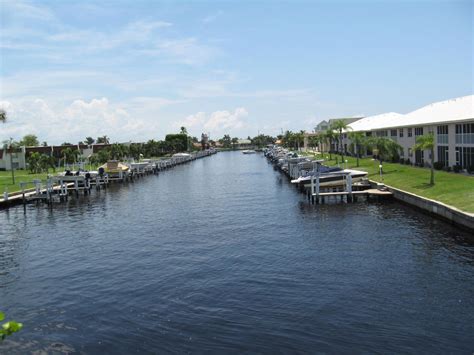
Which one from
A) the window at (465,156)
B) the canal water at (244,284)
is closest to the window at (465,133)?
the window at (465,156)

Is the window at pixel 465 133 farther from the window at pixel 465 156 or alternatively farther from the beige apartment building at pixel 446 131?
the window at pixel 465 156

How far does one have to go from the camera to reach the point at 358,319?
1795cm

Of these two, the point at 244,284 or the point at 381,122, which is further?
the point at 381,122

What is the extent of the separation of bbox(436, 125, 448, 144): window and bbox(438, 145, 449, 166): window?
0.67 meters

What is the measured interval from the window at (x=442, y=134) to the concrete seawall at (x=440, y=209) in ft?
42.8

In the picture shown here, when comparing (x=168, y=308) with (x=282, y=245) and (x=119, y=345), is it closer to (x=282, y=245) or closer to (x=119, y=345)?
(x=119, y=345)

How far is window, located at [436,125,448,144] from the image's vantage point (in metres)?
54.2

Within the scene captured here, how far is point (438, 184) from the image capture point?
1705 inches

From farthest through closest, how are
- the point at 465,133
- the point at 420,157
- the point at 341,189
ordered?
the point at 420,157, the point at 341,189, the point at 465,133

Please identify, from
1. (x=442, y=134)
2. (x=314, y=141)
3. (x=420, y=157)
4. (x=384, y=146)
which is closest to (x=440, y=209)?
(x=442, y=134)

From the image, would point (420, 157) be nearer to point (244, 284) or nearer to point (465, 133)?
point (465, 133)

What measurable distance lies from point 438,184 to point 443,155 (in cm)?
1319

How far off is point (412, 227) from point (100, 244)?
2160 centimetres

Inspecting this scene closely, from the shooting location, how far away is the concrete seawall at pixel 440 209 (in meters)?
30.8
